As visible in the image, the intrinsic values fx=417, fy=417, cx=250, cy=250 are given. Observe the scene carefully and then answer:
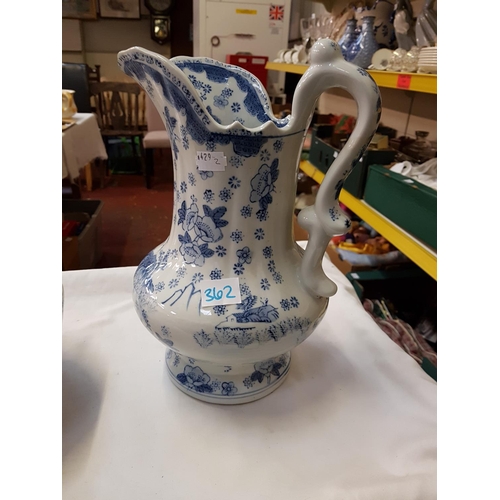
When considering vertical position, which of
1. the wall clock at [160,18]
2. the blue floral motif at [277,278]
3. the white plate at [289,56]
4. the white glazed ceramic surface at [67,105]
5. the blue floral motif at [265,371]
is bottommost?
the blue floral motif at [265,371]

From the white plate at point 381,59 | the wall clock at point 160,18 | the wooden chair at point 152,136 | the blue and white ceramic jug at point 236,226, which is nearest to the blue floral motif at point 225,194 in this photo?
the blue and white ceramic jug at point 236,226

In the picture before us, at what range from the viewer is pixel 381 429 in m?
0.54

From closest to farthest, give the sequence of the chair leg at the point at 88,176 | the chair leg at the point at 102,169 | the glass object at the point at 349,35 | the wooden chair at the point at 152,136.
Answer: the glass object at the point at 349,35 → the chair leg at the point at 88,176 → the wooden chair at the point at 152,136 → the chair leg at the point at 102,169

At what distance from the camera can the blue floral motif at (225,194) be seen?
0.49m

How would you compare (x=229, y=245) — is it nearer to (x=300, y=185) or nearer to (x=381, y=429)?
(x=381, y=429)

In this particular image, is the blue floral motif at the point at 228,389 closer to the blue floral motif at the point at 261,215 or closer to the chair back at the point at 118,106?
the blue floral motif at the point at 261,215

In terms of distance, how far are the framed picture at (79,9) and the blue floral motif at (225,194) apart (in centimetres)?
418

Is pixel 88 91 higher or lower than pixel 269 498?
higher

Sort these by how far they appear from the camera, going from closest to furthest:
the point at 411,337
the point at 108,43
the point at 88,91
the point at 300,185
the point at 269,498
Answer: the point at 269,498 < the point at 411,337 < the point at 300,185 < the point at 88,91 < the point at 108,43

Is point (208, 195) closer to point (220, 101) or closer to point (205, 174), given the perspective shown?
point (205, 174)

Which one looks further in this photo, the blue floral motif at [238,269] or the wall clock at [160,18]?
the wall clock at [160,18]

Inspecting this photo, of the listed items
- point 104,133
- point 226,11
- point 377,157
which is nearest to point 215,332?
point 377,157

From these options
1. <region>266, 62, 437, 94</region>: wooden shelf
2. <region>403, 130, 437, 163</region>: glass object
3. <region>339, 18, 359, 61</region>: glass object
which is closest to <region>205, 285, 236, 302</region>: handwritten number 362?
<region>266, 62, 437, 94</region>: wooden shelf

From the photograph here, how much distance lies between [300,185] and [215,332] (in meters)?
1.89
